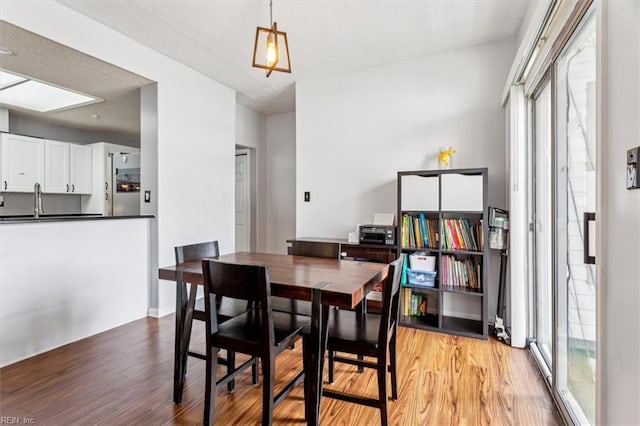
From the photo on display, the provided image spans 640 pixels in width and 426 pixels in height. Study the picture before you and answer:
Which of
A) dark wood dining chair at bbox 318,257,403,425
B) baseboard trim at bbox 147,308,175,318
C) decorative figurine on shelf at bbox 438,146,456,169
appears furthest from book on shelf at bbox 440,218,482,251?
baseboard trim at bbox 147,308,175,318

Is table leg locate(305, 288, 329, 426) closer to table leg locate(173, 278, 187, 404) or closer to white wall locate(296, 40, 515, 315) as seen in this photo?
table leg locate(173, 278, 187, 404)

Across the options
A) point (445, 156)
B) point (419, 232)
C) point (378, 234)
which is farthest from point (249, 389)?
point (445, 156)

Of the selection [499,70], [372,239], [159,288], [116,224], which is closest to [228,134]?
[116,224]

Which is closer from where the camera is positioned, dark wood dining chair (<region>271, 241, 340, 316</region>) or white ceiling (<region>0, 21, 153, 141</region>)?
dark wood dining chair (<region>271, 241, 340, 316</region>)

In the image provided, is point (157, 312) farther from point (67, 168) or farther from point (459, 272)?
point (67, 168)

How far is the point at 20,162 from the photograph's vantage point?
4.33 metres

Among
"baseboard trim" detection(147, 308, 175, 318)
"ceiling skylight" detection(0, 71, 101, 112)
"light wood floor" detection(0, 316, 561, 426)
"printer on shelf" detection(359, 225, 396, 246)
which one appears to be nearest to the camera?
"light wood floor" detection(0, 316, 561, 426)

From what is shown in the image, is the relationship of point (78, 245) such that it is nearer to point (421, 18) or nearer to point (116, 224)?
point (116, 224)

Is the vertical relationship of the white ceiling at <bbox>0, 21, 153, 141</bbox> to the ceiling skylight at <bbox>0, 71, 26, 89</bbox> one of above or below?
below

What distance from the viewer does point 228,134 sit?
4184 millimetres

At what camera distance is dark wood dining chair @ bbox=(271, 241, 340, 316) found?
1.98 m

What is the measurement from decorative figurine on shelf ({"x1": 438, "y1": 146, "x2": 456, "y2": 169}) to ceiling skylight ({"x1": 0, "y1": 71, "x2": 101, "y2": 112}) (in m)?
3.99

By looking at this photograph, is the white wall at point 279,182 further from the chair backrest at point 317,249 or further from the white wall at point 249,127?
the chair backrest at point 317,249

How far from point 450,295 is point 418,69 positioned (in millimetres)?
2355
